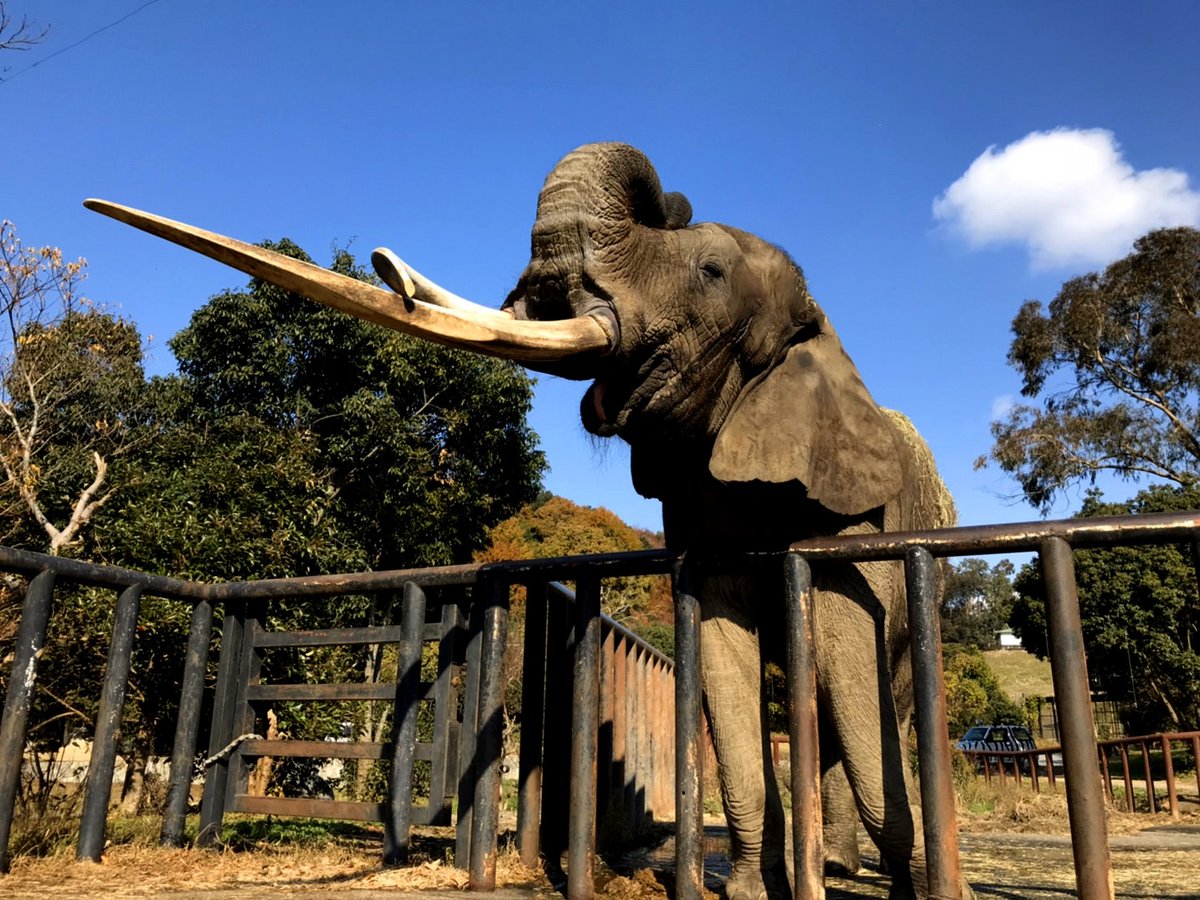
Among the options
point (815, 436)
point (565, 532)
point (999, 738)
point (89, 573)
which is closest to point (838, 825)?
point (815, 436)

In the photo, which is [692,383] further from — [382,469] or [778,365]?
[382,469]

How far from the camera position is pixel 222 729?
4645 millimetres

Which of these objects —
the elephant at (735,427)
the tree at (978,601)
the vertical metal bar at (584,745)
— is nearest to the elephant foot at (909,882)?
the elephant at (735,427)

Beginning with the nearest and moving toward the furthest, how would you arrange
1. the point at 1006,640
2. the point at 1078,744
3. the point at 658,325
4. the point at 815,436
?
the point at 1078,744
the point at 658,325
the point at 815,436
the point at 1006,640

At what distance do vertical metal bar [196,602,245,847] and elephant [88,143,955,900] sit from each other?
7.36ft

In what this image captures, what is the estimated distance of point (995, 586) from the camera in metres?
80.0

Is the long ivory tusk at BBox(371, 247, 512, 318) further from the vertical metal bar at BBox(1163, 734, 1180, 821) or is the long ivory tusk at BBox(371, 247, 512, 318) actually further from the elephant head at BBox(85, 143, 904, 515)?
the vertical metal bar at BBox(1163, 734, 1180, 821)

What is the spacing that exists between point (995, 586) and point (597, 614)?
83.2 m

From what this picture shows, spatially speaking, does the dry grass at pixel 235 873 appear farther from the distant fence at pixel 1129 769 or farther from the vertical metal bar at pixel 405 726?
the distant fence at pixel 1129 769

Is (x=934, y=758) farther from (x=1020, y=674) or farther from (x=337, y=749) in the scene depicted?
(x=1020, y=674)

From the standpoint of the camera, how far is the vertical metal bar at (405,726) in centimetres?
391

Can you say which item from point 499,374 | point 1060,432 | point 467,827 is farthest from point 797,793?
point 1060,432

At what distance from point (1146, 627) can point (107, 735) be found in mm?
25823

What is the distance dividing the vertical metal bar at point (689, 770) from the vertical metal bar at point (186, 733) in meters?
2.31
